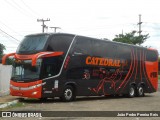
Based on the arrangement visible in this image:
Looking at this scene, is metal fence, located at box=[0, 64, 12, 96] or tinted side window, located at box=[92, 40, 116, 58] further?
metal fence, located at box=[0, 64, 12, 96]

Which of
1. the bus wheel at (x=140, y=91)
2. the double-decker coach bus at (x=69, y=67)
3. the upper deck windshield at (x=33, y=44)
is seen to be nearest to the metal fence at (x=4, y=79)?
the double-decker coach bus at (x=69, y=67)

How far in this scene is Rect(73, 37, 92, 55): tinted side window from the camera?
2220 centimetres

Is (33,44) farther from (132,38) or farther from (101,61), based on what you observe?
(132,38)

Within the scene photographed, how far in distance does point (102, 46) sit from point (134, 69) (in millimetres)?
4417

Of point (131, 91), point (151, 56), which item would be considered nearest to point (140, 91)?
point (131, 91)

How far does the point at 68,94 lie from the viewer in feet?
71.4

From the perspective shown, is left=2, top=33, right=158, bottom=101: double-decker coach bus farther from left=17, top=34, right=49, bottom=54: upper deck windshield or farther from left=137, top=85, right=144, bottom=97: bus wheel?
left=137, top=85, right=144, bottom=97: bus wheel

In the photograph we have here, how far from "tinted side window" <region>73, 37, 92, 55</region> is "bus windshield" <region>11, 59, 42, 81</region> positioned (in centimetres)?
270

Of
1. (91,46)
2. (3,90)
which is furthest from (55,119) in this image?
(3,90)

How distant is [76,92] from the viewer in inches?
876

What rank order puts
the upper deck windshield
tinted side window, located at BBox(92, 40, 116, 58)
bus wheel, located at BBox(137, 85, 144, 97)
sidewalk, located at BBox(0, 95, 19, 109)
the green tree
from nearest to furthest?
sidewalk, located at BBox(0, 95, 19, 109) < the upper deck windshield < tinted side window, located at BBox(92, 40, 116, 58) < bus wheel, located at BBox(137, 85, 144, 97) < the green tree

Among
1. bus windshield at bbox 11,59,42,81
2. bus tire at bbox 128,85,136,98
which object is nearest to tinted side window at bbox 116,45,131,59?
bus tire at bbox 128,85,136,98

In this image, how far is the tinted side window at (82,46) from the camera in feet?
72.8

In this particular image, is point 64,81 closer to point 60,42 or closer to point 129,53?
point 60,42
